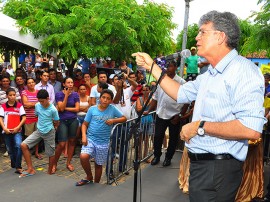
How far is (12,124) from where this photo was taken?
5.47m

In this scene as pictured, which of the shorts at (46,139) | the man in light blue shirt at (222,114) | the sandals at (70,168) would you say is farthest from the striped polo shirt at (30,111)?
the man in light blue shirt at (222,114)

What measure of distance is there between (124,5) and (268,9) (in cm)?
374

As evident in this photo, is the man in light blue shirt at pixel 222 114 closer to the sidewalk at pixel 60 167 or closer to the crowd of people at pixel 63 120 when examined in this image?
the crowd of people at pixel 63 120

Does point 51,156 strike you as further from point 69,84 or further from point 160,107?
point 160,107

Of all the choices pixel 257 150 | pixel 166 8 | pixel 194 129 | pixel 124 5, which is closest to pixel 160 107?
pixel 257 150

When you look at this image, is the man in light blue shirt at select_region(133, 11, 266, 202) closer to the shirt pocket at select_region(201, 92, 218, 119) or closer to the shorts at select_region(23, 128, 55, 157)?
the shirt pocket at select_region(201, 92, 218, 119)

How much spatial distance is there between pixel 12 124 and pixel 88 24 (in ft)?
11.6

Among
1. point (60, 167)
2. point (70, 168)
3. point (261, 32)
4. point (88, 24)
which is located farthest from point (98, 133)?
point (261, 32)

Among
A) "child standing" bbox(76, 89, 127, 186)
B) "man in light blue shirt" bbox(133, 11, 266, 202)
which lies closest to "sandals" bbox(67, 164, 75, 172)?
"child standing" bbox(76, 89, 127, 186)

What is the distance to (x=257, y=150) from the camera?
13.9ft

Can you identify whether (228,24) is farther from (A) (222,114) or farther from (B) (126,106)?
(B) (126,106)

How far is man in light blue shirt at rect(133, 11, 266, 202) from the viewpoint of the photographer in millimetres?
1819

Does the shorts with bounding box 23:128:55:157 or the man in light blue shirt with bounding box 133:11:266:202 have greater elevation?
the man in light blue shirt with bounding box 133:11:266:202

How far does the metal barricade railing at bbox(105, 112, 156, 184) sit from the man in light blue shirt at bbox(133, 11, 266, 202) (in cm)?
227
